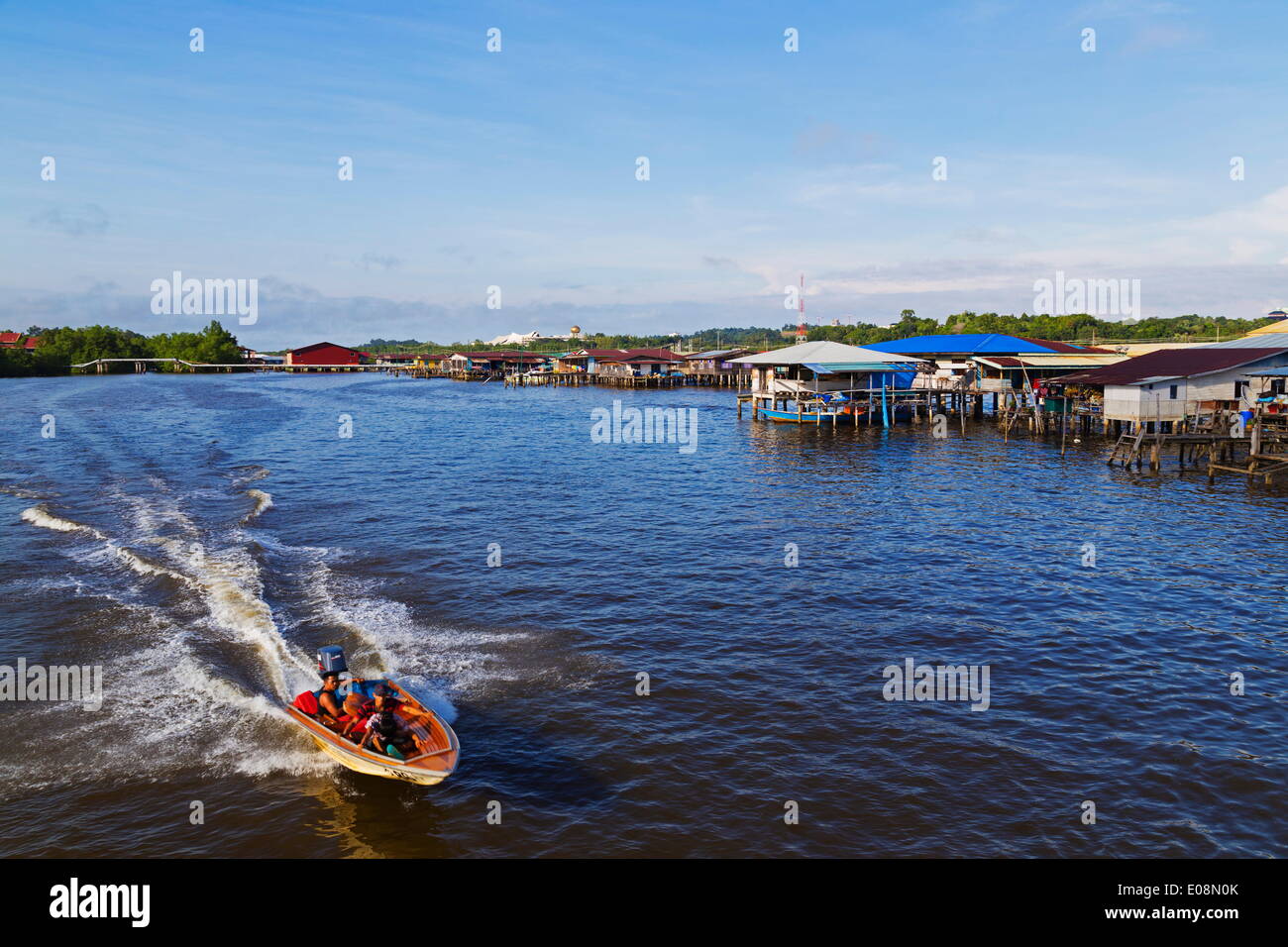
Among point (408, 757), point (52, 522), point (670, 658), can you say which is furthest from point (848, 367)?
point (408, 757)

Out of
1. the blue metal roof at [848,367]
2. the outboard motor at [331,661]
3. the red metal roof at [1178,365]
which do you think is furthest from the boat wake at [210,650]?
the blue metal roof at [848,367]

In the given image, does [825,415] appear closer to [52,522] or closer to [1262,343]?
[1262,343]

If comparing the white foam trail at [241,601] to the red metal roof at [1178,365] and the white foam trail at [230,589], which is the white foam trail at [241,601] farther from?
the red metal roof at [1178,365]

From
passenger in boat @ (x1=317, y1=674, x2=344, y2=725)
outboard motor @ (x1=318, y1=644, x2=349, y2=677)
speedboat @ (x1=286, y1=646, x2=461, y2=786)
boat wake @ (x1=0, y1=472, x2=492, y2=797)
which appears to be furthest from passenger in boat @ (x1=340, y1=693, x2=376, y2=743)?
boat wake @ (x1=0, y1=472, x2=492, y2=797)

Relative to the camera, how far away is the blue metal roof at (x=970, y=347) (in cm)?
7494

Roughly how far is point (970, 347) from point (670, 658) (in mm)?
64960

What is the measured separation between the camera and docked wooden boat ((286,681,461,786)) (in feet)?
47.4

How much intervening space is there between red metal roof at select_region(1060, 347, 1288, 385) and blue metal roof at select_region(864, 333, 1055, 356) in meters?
20.5

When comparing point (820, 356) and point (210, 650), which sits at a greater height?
point (820, 356)

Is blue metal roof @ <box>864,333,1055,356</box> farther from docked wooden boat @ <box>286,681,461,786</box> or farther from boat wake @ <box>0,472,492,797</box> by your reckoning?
docked wooden boat @ <box>286,681,461,786</box>

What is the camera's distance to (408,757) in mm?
14859

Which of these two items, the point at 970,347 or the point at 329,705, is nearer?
the point at 329,705

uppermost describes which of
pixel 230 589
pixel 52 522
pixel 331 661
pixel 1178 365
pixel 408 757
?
pixel 1178 365
